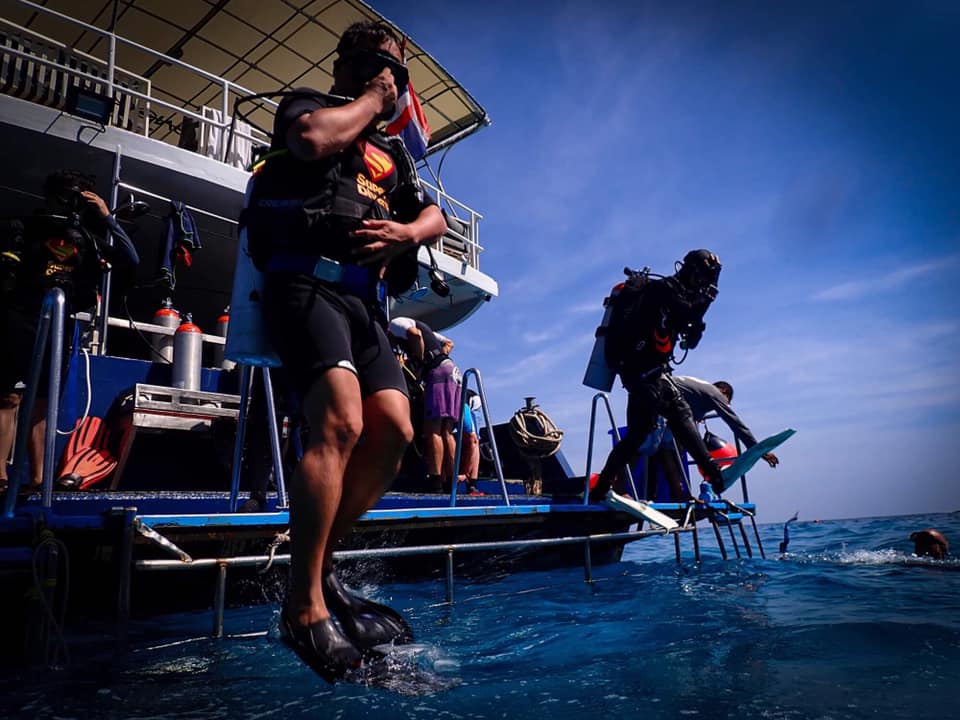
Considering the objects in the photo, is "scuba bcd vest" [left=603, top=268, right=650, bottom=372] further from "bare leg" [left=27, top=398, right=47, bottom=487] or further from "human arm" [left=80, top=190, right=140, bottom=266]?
"bare leg" [left=27, top=398, right=47, bottom=487]

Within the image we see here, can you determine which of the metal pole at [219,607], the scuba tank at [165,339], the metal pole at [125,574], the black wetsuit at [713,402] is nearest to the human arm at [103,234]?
the metal pole at [125,574]

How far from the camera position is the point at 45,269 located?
10.8ft

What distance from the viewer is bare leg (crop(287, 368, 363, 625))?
1.50 metres

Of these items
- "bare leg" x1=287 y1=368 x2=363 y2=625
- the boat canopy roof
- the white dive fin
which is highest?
the boat canopy roof

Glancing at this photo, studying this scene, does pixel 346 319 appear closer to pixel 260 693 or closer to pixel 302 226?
pixel 302 226

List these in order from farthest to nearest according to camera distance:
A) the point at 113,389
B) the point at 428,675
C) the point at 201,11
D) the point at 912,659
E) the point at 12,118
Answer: the point at 201,11 < the point at 12,118 < the point at 113,389 < the point at 912,659 < the point at 428,675

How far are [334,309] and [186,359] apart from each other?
408 cm

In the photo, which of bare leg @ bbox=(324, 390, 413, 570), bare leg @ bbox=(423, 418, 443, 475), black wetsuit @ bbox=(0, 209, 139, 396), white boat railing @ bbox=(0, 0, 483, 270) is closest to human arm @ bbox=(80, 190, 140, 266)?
black wetsuit @ bbox=(0, 209, 139, 396)

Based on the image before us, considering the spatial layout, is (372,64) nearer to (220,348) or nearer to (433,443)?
(433,443)

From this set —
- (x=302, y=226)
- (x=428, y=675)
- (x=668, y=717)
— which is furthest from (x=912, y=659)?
(x=302, y=226)

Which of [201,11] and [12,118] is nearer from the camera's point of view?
[12,118]

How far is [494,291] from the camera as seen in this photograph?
9.00 meters

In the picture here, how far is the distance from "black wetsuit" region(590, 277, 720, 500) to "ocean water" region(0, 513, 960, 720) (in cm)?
183

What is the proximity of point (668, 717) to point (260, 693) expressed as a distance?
112cm
